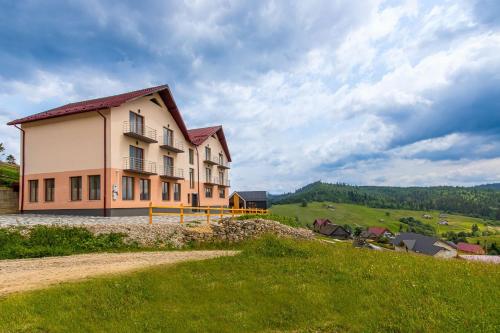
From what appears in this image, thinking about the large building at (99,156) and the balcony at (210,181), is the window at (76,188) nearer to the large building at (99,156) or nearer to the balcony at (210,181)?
the large building at (99,156)

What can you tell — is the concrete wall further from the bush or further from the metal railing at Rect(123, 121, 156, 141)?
the bush

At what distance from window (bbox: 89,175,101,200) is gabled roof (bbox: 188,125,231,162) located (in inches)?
653

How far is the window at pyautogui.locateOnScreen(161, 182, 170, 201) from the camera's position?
112 ft

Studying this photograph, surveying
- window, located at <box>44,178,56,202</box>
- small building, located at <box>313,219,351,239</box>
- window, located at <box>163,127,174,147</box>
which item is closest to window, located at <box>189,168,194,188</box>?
window, located at <box>163,127,174,147</box>

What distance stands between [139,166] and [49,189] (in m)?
7.94

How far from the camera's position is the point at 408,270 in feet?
30.7

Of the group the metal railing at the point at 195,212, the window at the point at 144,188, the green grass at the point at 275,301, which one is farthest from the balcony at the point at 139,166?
the green grass at the point at 275,301

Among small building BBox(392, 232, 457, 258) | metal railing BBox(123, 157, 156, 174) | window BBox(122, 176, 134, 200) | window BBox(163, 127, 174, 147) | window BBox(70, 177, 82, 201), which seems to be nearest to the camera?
window BBox(70, 177, 82, 201)

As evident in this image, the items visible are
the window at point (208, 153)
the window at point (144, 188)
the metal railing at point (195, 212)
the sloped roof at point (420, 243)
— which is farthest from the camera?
the sloped roof at point (420, 243)

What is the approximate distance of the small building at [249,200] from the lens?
62844 millimetres

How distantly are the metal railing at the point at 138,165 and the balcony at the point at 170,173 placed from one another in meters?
1.59

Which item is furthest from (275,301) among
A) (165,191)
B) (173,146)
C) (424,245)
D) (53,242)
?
(424,245)

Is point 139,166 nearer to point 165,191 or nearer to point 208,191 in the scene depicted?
point 165,191

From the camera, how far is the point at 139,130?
3038cm
